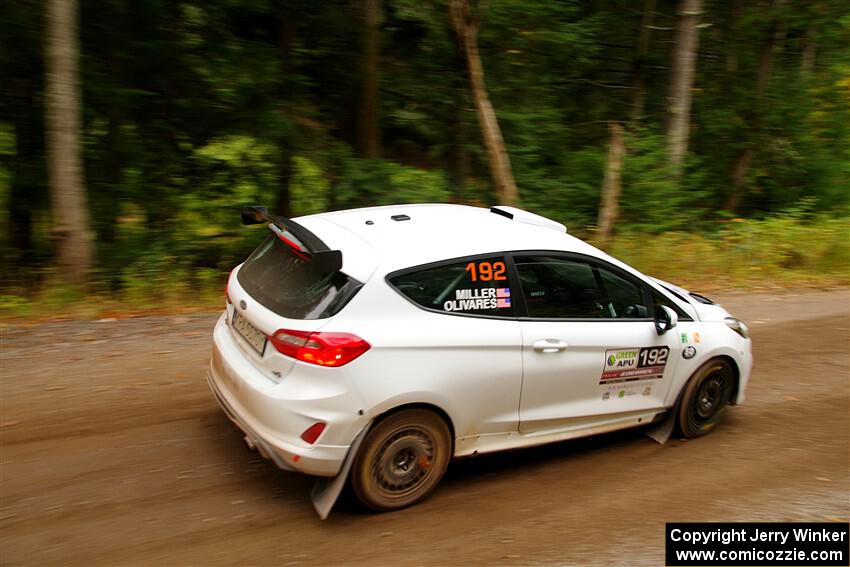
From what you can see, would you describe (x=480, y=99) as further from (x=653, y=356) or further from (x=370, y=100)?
(x=653, y=356)

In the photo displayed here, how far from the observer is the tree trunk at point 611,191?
41.5 ft

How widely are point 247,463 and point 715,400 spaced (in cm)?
373

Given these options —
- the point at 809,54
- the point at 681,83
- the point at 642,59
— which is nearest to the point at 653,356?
the point at 681,83

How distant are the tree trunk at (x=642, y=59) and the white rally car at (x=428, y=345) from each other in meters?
12.5

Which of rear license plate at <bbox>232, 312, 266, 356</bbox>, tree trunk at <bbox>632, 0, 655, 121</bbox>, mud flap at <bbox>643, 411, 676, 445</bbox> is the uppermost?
tree trunk at <bbox>632, 0, 655, 121</bbox>

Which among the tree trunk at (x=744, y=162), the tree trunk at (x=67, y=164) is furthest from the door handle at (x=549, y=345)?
the tree trunk at (x=744, y=162)

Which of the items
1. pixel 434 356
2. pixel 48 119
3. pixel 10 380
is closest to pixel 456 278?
pixel 434 356

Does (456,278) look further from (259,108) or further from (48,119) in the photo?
(259,108)

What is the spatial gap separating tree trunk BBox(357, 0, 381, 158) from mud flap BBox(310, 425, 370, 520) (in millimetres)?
8656

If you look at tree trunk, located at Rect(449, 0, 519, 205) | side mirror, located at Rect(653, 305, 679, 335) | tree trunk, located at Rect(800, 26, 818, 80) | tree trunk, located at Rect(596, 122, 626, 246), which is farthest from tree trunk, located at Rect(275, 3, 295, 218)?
tree trunk, located at Rect(800, 26, 818, 80)

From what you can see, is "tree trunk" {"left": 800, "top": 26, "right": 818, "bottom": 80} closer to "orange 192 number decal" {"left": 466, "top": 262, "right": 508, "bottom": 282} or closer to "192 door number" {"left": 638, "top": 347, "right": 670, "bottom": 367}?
"192 door number" {"left": 638, "top": 347, "right": 670, "bottom": 367}

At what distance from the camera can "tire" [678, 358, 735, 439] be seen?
5609 millimetres

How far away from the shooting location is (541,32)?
14305mm

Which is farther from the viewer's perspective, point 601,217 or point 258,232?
point 601,217
